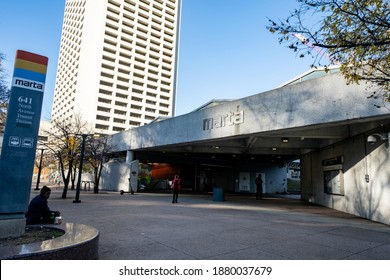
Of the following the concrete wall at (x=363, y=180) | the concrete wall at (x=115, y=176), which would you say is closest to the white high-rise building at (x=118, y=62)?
the concrete wall at (x=115, y=176)

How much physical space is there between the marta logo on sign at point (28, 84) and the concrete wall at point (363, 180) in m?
10.3

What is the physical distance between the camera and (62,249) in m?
3.55

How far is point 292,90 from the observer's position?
35.8 ft

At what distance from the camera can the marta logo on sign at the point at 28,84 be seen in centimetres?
506

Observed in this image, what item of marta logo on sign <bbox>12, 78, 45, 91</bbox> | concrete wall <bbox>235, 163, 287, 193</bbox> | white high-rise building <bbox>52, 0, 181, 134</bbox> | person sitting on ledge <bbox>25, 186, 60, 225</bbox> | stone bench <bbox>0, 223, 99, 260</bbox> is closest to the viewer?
stone bench <bbox>0, 223, 99, 260</bbox>

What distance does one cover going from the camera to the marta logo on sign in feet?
16.6

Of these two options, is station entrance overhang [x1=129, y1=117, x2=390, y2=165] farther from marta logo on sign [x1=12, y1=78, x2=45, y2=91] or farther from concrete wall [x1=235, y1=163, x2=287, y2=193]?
marta logo on sign [x1=12, y1=78, x2=45, y2=91]

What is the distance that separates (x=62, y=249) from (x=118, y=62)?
8626 centimetres

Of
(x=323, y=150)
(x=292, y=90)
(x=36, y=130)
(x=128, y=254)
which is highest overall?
(x=292, y=90)

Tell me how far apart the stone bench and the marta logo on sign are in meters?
2.78

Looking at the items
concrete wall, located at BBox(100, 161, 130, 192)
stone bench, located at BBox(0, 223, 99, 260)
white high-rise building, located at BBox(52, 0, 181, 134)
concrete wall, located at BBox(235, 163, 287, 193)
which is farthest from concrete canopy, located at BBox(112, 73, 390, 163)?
white high-rise building, located at BBox(52, 0, 181, 134)
